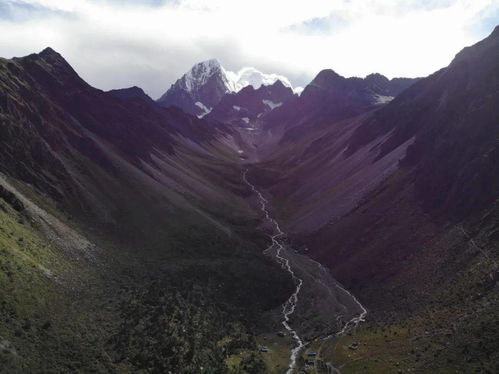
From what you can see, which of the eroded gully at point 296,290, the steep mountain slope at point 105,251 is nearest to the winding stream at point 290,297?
the eroded gully at point 296,290

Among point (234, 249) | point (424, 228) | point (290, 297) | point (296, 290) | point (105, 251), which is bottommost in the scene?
point (290, 297)

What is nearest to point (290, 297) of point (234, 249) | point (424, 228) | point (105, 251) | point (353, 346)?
point (234, 249)

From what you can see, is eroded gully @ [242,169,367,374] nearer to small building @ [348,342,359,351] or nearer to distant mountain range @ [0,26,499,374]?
distant mountain range @ [0,26,499,374]

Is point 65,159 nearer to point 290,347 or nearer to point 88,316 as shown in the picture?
point 88,316

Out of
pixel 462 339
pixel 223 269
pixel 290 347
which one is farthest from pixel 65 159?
pixel 462 339

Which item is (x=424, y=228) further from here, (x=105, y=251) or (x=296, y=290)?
(x=105, y=251)

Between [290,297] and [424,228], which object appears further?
[424,228]
